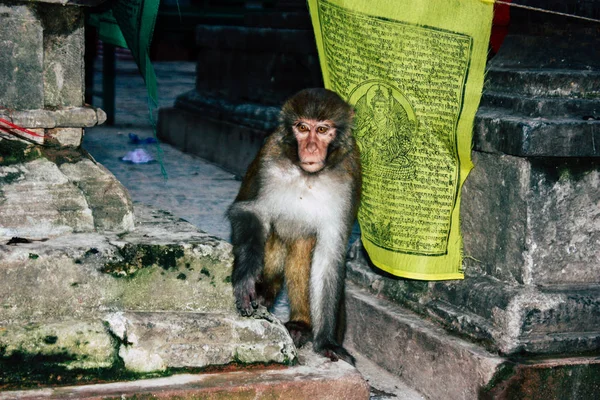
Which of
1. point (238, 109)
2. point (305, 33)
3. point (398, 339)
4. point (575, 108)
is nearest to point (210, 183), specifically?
point (238, 109)

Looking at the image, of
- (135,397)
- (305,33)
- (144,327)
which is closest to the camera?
(135,397)

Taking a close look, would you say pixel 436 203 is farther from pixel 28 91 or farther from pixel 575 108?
pixel 28 91

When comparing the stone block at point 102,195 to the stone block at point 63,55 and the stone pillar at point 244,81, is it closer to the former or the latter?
the stone block at point 63,55

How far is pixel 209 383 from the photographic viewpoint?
296 centimetres

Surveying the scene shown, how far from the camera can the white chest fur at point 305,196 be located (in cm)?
365

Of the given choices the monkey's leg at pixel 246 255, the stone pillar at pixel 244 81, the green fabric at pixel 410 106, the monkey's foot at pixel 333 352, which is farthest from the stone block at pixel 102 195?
the stone pillar at pixel 244 81

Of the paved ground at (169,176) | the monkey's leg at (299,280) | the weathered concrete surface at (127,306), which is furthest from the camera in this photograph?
the paved ground at (169,176)

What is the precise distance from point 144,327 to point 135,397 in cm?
27

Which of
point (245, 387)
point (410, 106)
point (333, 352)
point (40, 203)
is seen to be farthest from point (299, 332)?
point (40, 203)

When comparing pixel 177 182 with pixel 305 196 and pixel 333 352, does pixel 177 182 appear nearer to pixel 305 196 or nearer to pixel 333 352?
pixel 305 196

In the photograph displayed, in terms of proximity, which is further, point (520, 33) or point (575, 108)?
point (520, 33)

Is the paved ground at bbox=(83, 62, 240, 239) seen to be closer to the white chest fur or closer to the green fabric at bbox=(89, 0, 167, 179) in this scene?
the white chest fur

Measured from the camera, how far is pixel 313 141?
357 cm

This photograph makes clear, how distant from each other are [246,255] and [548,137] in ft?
3.87
